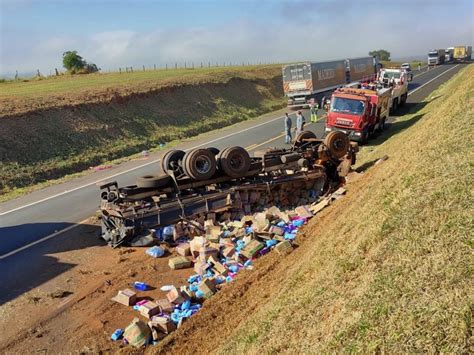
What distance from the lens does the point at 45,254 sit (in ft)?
32.3

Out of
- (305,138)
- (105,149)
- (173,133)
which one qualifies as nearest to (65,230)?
(305,138)

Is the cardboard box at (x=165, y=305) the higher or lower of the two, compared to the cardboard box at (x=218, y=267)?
lower

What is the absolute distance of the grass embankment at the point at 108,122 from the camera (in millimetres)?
19188

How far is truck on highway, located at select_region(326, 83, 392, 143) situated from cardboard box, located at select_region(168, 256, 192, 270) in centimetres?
1135

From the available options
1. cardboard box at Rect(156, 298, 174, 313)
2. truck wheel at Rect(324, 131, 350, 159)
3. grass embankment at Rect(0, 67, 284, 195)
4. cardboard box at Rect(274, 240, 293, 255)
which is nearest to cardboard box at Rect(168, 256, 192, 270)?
cardboard box at Rect(156, 298, 174, 313)

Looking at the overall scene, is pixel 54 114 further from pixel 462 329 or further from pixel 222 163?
pixel 462 329

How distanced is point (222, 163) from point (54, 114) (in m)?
15.7

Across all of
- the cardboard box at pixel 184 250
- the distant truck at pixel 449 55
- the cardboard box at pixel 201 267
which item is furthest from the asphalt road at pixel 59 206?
the distant truck at pixel 449 55

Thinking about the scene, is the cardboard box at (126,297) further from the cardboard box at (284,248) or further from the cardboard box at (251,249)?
the cardboard box at (284,248)

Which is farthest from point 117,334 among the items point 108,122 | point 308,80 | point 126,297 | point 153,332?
point 308,80

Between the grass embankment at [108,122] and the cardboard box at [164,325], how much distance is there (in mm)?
12443

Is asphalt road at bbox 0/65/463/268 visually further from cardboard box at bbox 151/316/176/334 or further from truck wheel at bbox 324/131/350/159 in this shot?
truck wheel at bbox 324/131/350/159

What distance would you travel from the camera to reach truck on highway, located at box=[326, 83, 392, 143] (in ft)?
59.1

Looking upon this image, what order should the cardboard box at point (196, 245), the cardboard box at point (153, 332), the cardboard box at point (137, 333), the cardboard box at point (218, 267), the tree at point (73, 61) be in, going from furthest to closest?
the tree at point (73, 61)
the cardboard box at point (196, 245)
the cardboard box at point (218, 267)
the cardboard box at point (153, 332)
the cardboard box at point (137, 333)
